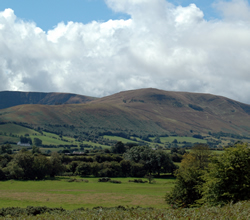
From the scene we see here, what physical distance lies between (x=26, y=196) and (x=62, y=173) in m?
48.8

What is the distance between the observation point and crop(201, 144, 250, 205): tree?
1248 inches

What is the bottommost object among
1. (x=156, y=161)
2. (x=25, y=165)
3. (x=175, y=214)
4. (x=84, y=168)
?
(x=84, y=168)

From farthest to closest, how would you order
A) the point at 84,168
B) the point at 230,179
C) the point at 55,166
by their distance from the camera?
the point at 84,168
the point at 55,166
the point at 230,179

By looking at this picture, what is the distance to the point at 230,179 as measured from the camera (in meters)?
32.9

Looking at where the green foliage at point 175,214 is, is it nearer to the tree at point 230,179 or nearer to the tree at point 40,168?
the tree at point 230,179

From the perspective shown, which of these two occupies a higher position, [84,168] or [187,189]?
[187,189]

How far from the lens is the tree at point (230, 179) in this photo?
1248 inches

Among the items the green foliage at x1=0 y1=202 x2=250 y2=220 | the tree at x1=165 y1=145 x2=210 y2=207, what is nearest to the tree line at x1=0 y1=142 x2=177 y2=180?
the tree at x1=165 y1=145 x2=210 y2=207

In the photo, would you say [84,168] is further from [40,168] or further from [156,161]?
[156,161]

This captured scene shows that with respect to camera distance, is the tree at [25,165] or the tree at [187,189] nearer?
the tree at [187,189]

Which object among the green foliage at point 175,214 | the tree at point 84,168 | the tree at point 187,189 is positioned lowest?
the tree at point 84,168

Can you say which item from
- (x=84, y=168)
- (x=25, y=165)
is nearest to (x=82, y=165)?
(x=84, y=168)

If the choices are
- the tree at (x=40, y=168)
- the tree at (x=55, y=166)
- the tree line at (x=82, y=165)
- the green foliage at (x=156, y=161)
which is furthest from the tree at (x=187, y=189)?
the tree at (x=55, y=166)

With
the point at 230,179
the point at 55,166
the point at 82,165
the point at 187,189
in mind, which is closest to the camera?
the point at 230,179
